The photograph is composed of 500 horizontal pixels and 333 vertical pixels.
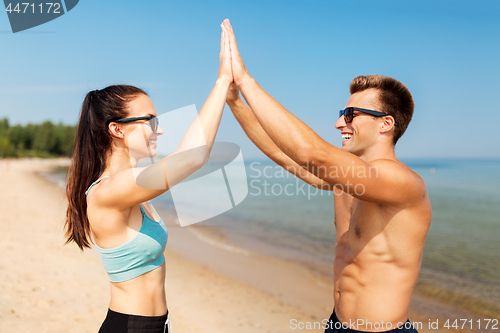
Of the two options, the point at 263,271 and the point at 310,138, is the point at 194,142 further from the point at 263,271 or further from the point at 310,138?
the point at 263,271

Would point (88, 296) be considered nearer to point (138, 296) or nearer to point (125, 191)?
point (138, 296)

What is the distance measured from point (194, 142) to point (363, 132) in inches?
50.9

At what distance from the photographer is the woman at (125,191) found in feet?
6.50

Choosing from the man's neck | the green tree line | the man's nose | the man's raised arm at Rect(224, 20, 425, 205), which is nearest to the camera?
the man's raised arm at Rect(224, 20, 425, 205)

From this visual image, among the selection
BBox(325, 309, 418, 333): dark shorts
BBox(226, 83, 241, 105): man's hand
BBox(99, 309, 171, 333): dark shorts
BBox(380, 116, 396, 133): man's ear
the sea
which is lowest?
the sea

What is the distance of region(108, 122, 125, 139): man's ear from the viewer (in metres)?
2.29

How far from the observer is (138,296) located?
87.7 inches

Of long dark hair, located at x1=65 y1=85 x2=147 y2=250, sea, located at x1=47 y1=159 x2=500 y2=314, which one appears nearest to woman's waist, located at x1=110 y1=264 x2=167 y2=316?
long dark hair, located at x1=65 y1=85 x2=147 y2=250

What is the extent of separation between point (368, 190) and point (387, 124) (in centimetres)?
79

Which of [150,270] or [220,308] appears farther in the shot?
[220,308]

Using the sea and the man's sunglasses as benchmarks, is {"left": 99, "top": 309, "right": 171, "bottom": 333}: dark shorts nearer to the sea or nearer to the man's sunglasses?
the man's sunglasses

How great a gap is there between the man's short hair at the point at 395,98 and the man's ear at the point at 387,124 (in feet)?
0.15

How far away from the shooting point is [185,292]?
6965mm

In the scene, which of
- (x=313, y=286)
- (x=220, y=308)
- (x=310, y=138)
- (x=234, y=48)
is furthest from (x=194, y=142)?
(x=313, y=286)
